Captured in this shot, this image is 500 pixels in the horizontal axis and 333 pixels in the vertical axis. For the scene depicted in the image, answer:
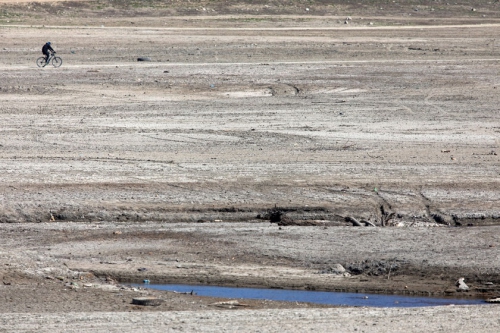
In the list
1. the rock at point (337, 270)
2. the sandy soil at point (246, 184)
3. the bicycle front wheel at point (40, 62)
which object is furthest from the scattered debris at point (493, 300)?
the bicycle front wheel at point (40, 62)

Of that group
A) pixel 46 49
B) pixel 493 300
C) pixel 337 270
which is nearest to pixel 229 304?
pixel 337 270

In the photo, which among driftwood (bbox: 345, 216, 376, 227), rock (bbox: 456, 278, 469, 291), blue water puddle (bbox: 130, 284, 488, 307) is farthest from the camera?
driftwood (bbox: 345, 216, 376, 227)

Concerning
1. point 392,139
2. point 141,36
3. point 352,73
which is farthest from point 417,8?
point 392,139

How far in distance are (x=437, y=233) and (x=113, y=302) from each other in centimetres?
458

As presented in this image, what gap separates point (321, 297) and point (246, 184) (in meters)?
4.05

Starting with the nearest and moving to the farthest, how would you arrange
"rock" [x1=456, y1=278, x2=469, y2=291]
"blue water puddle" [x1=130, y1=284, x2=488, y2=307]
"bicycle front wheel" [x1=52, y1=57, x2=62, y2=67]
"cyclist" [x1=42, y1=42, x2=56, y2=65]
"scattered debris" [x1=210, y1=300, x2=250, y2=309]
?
"scattered debris" [x1=210, y1=300, x2=250, y2=309]
"blue water puddle" [x1=130, y1=284, x2=488, y2=307]
"rock" [x1=456, y1=278, x2=469, y2=291]
"cyclist" [x1=42, y1=42, x2=56, y2=65]
"bicycle front wheel" [x1=52, y1=57, x2=62, y2=67]

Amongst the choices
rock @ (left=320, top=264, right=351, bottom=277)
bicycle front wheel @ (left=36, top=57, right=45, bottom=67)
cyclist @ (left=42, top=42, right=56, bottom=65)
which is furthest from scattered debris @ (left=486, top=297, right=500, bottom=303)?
A: bicycle front wheel @ (left=36, top=57, right=45, bottom=67)

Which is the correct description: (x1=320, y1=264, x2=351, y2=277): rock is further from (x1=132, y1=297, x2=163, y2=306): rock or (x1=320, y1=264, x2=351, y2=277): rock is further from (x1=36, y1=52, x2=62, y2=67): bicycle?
(x1=36, y1=52, x2=62, y2=67): bicycle

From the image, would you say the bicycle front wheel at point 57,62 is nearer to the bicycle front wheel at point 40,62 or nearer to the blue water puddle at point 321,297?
the bicycle front wheel at point 40,62

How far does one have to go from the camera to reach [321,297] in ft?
29.6

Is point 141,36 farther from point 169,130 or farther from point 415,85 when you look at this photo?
point 169,130

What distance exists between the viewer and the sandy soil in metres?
9.25

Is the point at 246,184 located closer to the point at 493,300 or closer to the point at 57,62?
the point at 493,300

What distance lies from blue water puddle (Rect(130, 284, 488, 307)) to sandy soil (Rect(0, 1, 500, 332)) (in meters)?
0.15
